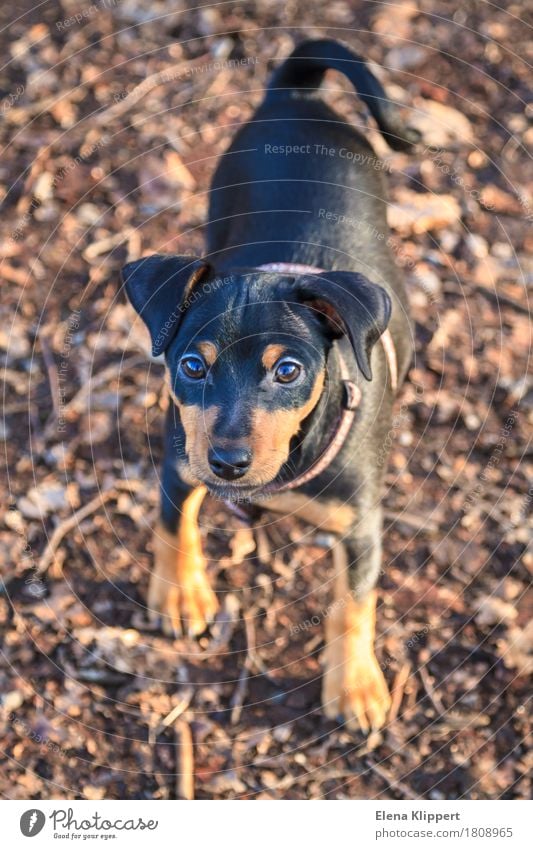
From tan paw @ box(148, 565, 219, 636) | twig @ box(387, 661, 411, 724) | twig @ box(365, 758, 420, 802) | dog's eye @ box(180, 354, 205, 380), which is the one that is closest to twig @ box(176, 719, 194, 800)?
tan paw @ box(148, 565, 219, 636)

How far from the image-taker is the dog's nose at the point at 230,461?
152 inches

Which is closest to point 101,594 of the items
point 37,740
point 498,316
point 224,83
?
point 37,740

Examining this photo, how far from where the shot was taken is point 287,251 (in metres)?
4.82

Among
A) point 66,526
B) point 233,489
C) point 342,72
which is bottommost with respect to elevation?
point 233,489

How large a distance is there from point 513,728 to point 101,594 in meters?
2.50

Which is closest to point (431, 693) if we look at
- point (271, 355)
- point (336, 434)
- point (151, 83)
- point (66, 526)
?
point (336, 434)

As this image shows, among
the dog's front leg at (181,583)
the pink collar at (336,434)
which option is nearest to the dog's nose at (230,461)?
the pink collar at (336,434)

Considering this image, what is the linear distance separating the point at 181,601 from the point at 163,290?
211 centimetres

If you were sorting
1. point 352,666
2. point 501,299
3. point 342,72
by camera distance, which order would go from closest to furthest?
point 352,666 < point 342,72 < point 501,299

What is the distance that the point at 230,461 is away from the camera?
387 centimetres

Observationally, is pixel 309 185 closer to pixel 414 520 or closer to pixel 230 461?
pixel 230 461

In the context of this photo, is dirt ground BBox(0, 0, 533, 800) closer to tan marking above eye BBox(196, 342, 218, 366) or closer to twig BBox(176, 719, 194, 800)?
twig BBox(176, 719, 194, 800)

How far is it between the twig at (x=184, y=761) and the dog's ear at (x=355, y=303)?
2.49m

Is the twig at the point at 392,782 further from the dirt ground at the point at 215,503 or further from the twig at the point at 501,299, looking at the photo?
the twig at the point at 501,299
